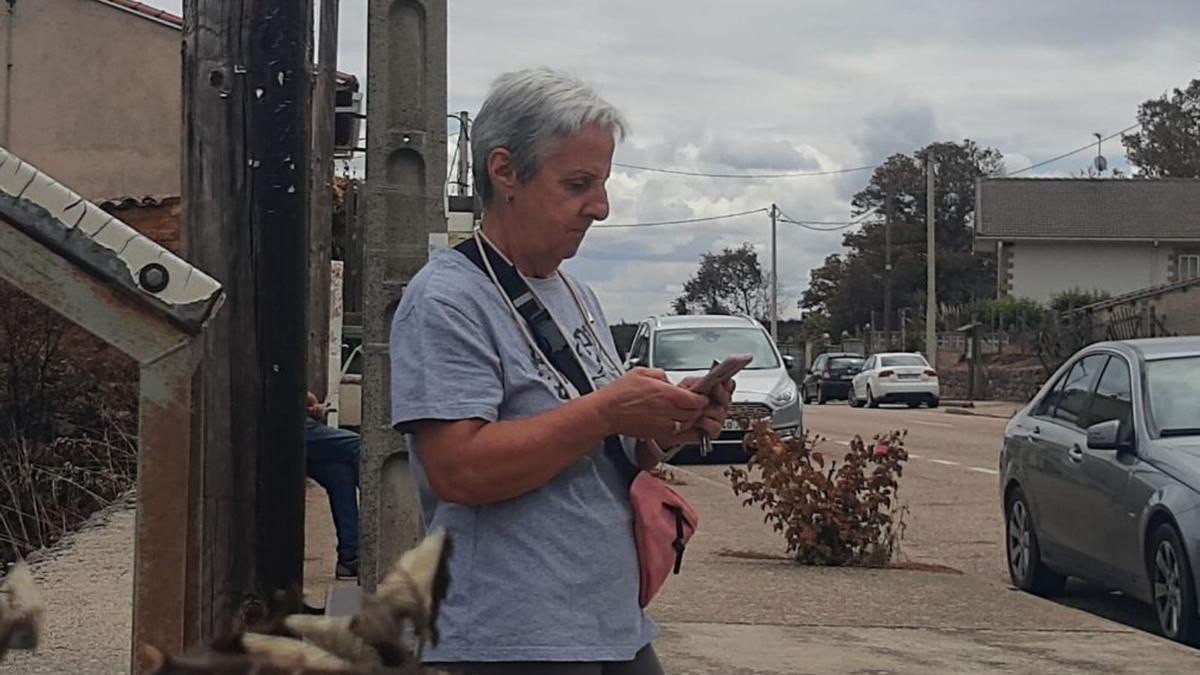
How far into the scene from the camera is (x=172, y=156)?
955 inches

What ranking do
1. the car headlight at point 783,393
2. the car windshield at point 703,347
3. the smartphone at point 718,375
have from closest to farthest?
the smartphone at point 718,375, the car headlight at point 783,393, the car windshield at point 703,347

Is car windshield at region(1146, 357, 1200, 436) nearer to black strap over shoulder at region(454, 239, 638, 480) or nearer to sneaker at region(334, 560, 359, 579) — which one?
sneaker at region(334, 560, 359, 579)

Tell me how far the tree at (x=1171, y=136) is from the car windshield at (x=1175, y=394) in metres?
64.6

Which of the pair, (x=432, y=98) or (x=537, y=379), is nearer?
(x=537, y=379)

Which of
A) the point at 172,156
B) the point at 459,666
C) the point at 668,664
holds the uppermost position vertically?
the point at 172,156

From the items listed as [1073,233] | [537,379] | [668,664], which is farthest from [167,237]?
[1073,233]

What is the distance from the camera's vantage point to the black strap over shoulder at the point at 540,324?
2799 mm

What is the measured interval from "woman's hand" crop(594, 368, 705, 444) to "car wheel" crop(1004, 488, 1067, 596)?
24.2ft

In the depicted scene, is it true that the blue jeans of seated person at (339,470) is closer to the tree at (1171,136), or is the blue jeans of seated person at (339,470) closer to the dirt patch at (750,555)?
the dirt patch at (750,555)

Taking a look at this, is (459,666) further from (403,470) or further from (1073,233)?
(1073,233)

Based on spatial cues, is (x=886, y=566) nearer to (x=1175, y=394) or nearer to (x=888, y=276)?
(x=1175, y=394)

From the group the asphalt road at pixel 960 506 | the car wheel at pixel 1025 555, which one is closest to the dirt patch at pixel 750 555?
the asphalt road at pixel 960 506

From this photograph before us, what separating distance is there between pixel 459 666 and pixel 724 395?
22.6 inches

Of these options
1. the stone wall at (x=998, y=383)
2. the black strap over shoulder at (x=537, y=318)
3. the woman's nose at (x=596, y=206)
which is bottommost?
the stone wall at (x=998, y=383)
